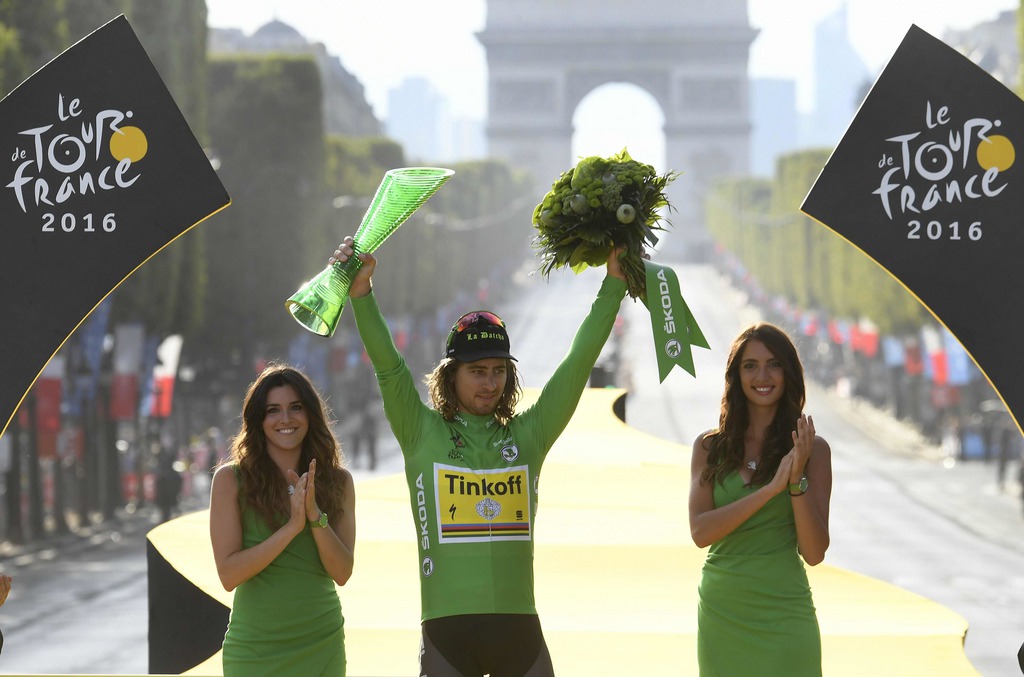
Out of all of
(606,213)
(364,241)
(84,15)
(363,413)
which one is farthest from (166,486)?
(606,213)

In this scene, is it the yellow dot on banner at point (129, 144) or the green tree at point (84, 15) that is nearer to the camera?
the yellow dot on banner at point (129, 144)

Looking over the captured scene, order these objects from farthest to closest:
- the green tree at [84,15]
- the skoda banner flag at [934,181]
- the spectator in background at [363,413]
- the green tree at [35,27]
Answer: the spectator in background at [363,413], the green tree at [84,15], the green tree at [35,27], the skoda banner flag at [934,181]

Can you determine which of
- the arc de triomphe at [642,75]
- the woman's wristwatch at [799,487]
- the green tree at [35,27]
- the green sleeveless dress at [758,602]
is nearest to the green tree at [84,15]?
the green tree at [35,27]

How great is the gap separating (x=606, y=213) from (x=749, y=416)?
0.90 meters

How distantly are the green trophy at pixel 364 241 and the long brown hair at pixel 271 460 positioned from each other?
21 cm

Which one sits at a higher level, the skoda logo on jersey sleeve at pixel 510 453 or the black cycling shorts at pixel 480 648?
the skoda logo on jersey sleeve at pixel 510 453

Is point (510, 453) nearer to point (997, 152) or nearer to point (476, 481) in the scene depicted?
point (476, 481)

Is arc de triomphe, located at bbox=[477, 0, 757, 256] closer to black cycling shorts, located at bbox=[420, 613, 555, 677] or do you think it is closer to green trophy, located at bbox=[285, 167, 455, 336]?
green trophy, located at bbox=[285, 167, 455, 336]

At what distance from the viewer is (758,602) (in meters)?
5.40

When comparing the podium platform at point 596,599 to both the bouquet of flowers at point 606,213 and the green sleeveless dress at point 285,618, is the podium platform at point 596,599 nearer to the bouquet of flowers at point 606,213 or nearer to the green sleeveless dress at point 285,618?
the green sleeveless dress at point 285,618

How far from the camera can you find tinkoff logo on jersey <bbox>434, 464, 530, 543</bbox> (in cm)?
533

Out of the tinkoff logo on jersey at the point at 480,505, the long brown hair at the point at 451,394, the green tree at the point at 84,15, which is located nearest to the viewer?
the tinkoff logo on jersey at the point at 480,505

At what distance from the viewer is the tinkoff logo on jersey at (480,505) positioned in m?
5.33

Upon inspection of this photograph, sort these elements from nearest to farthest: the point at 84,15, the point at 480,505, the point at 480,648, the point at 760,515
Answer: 1. the point at 480,648
2. the point at 480,505
3. the point at 760,515
4. the point at 84,15
